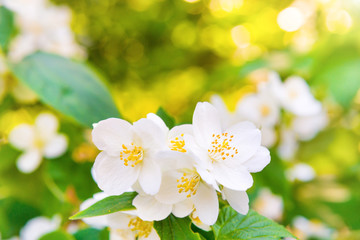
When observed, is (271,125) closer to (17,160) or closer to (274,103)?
(274,103)

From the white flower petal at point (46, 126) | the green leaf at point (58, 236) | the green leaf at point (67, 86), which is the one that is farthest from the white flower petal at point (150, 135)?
the white flower petal at point (46, 126)

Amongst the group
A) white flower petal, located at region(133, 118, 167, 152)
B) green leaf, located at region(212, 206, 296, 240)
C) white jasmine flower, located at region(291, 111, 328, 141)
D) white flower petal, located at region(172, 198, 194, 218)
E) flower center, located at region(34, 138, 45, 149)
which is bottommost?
green leaf, located at region(212, 206, 296, 240)

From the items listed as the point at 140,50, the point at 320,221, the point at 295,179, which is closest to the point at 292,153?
the point at 295,179

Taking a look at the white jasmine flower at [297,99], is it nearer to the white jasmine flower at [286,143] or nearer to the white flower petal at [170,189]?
the white jasmine flower at [286,143]

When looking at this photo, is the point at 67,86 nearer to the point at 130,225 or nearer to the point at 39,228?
the point at 39,228

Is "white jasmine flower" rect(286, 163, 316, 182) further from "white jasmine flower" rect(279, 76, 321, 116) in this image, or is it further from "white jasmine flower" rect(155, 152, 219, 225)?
"white jasmine flower" rect(155, 152, 219, 225)

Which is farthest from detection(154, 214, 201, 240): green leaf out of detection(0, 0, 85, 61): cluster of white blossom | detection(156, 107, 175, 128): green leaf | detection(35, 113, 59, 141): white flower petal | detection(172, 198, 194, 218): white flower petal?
detection(0, 0, 85, 61): cluster of white blossom
